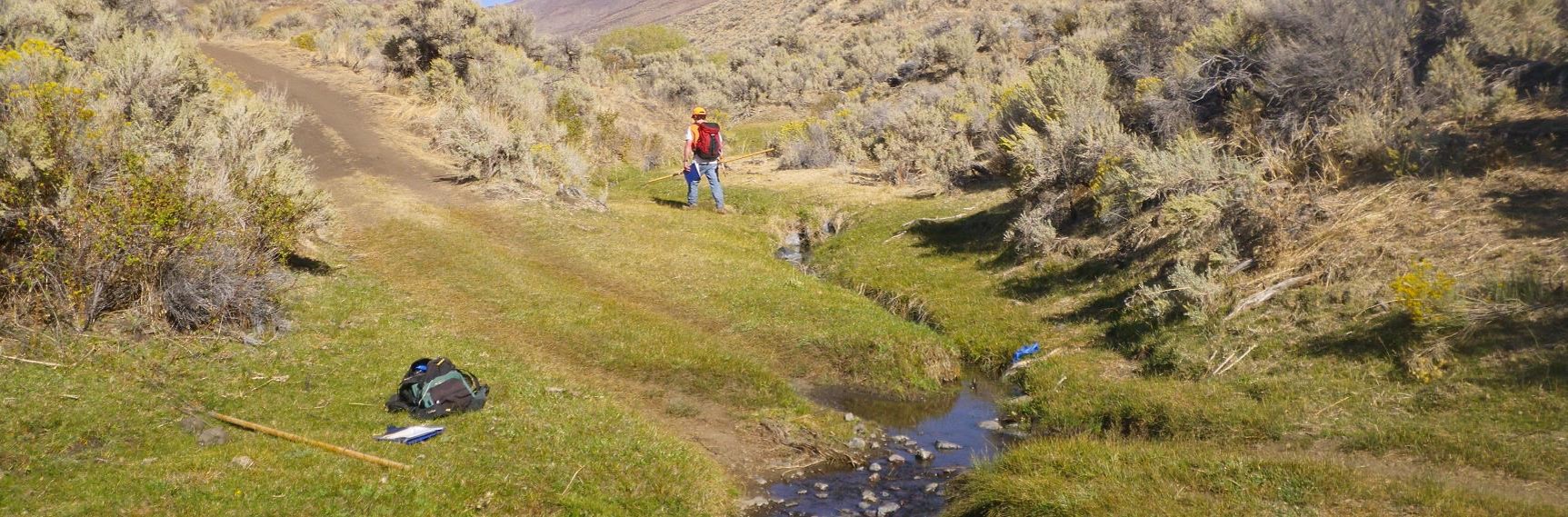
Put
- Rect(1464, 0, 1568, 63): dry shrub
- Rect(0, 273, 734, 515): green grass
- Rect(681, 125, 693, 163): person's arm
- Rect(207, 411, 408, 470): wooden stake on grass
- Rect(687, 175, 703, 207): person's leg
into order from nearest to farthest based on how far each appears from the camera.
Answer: Rect(0, 273, 734, 515): green grass
Rect(207, 411, 408, 470): wooden stake on grass
Rect(1464, 0, 1568, 63): dry shrub
Rect(681, 125, 693, 163): person's arm
Rect(687, 175, 703, 207): person's leg

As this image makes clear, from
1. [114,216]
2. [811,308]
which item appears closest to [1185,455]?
[811,308]

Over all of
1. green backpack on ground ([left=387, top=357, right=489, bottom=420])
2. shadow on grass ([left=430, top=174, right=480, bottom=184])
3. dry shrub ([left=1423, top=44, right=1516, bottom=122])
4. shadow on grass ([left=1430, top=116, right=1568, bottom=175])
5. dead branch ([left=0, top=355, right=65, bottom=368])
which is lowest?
green backpack on ground ([left=387, top=357, right=489, bottom=420])

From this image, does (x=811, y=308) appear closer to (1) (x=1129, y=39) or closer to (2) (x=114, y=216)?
(2) (x=114, y=216)

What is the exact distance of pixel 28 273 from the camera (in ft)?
28.5

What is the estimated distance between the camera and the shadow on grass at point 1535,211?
9070 millimetres

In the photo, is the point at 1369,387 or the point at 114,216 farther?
the point at 114,216

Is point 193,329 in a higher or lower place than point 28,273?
lower

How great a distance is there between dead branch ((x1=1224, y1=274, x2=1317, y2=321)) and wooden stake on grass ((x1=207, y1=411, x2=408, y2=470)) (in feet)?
28.7

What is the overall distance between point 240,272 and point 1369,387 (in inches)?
463

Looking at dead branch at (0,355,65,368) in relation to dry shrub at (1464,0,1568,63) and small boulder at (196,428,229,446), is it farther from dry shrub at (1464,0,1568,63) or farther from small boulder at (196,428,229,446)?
dry shrub at (1464,0,1568,63)

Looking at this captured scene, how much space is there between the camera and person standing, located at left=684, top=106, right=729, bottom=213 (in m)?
20.0

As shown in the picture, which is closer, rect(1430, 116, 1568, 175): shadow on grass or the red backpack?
rect(1430, 116, 1568, 175): shadow on grass

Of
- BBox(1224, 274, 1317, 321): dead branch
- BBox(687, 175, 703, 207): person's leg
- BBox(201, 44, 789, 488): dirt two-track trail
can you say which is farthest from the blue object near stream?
BBox(687, 175, 703, 207): person's leg

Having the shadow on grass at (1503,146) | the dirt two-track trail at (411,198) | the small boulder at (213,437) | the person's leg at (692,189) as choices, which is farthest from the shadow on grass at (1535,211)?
the person's leg at (692,189)
